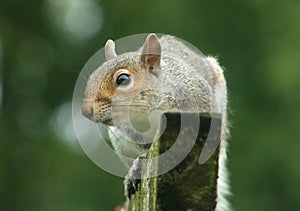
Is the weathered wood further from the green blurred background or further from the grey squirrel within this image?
the green blurred background

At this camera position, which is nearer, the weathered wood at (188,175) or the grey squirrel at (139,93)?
the weathered wood at (188,175)

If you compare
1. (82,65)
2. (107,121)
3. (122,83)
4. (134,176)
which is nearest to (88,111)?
(107,121)

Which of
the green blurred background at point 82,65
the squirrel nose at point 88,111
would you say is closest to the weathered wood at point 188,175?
the squirrel nose at point 88,111

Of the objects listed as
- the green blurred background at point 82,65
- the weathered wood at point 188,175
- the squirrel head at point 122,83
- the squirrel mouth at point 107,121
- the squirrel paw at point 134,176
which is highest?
the green blurred background at point 82,65

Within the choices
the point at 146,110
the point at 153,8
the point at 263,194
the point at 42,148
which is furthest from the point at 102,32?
the point at 146,110

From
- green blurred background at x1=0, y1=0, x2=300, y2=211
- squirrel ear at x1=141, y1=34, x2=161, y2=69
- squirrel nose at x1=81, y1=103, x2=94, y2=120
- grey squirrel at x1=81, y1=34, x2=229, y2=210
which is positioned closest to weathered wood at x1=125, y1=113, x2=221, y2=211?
grey squirrel at x1=81, y1=34, x2=229, y2=210

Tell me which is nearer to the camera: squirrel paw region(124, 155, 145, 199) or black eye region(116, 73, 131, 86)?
squirrel paw region(124, 155, 145, 199)

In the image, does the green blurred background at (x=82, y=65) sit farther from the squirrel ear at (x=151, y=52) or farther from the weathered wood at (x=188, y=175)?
the weathered wood at (x=188, y=175)

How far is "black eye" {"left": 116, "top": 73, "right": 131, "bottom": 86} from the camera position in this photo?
235 cm

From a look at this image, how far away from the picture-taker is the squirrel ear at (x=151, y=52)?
2.30m

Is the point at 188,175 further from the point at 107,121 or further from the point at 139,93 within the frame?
the point at 139,93

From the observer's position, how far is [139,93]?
7.83 feet

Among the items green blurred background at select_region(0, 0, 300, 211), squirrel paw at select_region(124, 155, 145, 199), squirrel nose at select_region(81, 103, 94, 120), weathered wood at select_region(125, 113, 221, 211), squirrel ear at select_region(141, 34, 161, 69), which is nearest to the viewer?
weathered wood at select_region(125, 113, 221, 211)

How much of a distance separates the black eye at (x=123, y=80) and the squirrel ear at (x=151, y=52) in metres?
0.06
